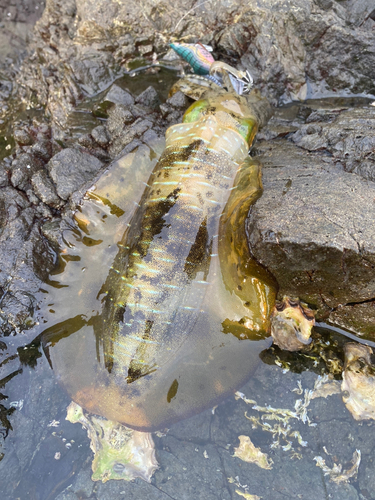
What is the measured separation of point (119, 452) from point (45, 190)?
2.61m

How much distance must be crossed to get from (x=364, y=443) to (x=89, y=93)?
15.8ft

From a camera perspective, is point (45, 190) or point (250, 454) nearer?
point (250, 454)

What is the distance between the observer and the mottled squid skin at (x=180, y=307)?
8.73 ft

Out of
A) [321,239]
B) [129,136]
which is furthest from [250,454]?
[129,136]

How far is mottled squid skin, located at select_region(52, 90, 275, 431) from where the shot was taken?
266 centimetres

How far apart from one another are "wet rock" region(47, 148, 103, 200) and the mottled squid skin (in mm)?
948

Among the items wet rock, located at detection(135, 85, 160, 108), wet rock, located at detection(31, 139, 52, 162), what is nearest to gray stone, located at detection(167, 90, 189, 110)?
wet rock, located at detection(135, 85, 160, 108)

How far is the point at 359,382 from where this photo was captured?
271 cm

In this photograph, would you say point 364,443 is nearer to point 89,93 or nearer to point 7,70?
point 89,93

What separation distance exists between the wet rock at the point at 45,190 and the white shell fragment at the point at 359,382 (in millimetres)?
3188

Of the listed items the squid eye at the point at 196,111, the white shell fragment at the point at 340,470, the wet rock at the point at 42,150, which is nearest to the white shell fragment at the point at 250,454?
the white shell fragment at the point at 340,470

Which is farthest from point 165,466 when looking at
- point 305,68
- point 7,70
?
point 7,70

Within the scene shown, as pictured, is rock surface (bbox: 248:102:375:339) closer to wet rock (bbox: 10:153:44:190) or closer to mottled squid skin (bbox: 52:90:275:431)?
mottled squid skin (bbox: 52:90:275:431)

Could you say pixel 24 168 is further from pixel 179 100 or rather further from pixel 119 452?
pixel 119 452
